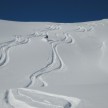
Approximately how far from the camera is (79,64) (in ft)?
22.8

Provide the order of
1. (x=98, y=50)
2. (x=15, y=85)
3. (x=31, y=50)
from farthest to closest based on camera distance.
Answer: (x=98, y=50) → (x=31, y=50) → (x=15, y=85)

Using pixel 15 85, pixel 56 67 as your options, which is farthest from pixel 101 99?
pixel 56 67

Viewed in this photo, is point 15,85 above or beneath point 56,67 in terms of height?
beneath

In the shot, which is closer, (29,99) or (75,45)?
(29,99)

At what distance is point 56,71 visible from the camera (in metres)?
5.98

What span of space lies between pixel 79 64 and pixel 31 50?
1749 millimetres

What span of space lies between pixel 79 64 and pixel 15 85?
2.71 meters

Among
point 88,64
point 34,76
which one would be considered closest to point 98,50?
point 88,64

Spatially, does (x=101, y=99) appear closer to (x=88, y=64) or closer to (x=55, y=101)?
(x=55, y=101)

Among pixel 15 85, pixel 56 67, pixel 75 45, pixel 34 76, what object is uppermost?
pixel 75 45

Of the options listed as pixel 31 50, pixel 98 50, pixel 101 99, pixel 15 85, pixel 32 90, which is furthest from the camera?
pixel 98 50

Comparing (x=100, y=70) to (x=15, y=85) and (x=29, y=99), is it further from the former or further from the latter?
(x=29, y=99)

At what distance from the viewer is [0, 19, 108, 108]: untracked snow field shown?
10.0 ft

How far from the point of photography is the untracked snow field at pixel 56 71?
306 centimetres
